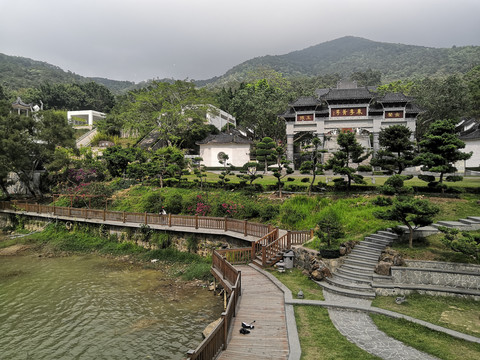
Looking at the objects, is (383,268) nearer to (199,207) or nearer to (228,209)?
(228,209)

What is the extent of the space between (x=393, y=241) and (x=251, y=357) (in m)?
10.5

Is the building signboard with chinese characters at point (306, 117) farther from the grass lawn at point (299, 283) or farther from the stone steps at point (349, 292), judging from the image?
the stone steps at point (349, 292)

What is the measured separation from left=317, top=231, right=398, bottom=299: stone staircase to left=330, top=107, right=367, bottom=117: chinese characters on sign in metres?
23.8

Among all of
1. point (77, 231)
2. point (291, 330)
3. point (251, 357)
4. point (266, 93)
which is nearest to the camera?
point (251, 357)

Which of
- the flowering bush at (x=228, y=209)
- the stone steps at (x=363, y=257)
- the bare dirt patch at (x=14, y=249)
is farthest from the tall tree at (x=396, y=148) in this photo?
the bare dirt patch at (x=14, y=249)

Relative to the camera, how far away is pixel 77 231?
83.7 ft

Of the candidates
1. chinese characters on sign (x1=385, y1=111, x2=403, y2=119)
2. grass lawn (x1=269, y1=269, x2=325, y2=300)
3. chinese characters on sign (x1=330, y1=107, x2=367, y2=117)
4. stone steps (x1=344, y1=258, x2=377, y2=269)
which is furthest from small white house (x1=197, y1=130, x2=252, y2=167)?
stone steps (x1=344, y1=258, x2=377, y2=269)

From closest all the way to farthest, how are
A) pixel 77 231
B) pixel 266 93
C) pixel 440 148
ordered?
1. pixel 440 148
2. pixel 77 231
3. pixel 266 93

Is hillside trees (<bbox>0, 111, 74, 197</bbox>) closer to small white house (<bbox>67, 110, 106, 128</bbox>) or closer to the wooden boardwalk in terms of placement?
the wooden boardwalk

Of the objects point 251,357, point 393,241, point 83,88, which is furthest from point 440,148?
point 83,88

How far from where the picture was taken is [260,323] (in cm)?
994

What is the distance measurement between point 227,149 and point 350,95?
17.3m

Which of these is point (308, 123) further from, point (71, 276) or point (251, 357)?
point (251, 357)

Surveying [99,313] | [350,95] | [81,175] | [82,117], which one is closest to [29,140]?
[81,175]
